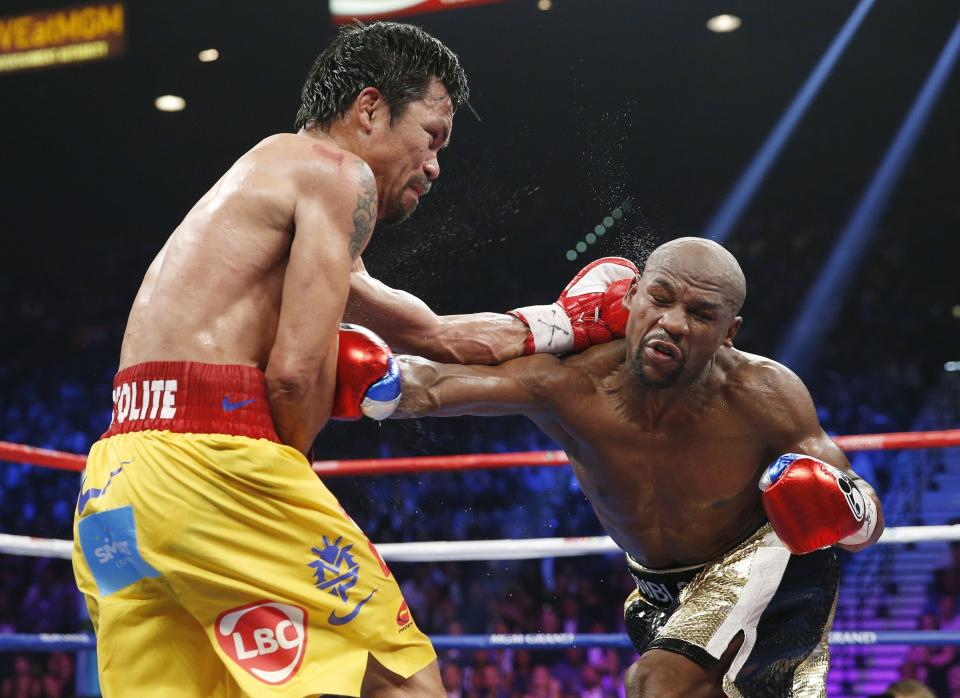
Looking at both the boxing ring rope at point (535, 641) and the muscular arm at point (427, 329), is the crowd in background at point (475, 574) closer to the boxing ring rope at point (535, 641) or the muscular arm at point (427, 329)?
the boxing ring rope at point (535, 641)

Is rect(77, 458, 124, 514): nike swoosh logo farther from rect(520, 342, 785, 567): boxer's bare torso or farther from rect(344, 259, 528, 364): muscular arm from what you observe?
rect(520, 342, 785, 567): boxer's bare torso

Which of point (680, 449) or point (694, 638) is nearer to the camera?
point (694, 638)

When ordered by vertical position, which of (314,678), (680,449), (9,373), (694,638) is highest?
(314,678)

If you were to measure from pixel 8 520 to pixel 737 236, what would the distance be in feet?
18.3

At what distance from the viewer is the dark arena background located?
555 centimetres

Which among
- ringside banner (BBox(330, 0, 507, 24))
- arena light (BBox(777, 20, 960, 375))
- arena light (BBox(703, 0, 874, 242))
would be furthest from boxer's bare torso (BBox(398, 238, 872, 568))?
arena light (BBox(777, 20, 960, 375))

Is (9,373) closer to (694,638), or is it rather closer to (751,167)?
(751,167)

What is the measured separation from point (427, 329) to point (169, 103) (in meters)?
7.09

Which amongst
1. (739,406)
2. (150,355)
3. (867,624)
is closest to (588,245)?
(867,624)

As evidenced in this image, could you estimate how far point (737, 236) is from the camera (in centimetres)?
855

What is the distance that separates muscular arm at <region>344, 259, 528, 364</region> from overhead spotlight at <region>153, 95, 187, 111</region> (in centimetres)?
689

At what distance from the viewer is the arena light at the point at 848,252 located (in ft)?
27.7

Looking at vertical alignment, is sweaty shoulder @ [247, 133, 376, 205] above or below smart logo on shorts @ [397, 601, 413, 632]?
above

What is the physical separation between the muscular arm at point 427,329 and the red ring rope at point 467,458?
0.58 m
